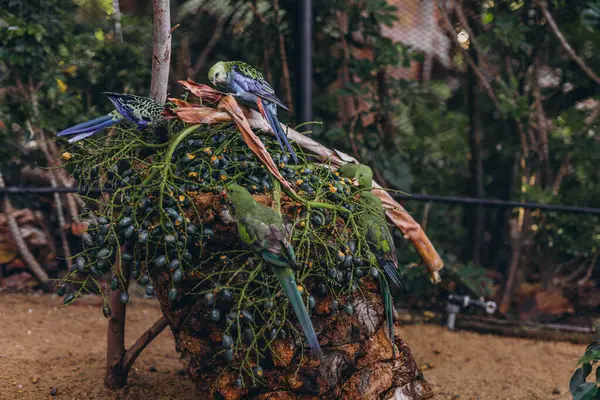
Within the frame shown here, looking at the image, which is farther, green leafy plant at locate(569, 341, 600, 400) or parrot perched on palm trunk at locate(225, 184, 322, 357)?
green leafy plant at locate(569, 341, 600, 400)

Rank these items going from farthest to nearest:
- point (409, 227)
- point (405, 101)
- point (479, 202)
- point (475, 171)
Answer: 1. point (475, 171)
2. point (405, 101)
3. point (479, 202)
4. point (409, 227)

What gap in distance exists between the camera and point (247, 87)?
2.12 meters

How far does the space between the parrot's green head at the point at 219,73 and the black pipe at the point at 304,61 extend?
1.50 meters

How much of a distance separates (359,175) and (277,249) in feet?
2.20

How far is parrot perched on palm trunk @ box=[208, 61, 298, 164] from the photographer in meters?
2.09

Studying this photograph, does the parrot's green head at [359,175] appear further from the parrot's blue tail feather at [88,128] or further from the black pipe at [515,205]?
the black pipe at [515,205]

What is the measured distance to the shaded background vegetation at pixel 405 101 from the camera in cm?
371

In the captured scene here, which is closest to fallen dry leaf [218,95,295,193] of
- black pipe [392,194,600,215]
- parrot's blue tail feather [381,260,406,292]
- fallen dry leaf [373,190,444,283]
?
parrot's blue tail feather [381,260,406,292]

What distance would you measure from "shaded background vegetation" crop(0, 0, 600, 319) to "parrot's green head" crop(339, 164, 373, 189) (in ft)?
5.69

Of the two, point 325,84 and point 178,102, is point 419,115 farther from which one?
point 178,102

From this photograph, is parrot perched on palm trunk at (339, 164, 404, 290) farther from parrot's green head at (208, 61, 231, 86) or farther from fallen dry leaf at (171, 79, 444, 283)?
parrot's green head at (208, 61, 231, 86)

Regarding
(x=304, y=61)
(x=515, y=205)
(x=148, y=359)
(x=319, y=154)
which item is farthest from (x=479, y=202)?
(x=148, y=359)

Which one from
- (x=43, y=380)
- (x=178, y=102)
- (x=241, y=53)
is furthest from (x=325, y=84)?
(x=43, y=380)

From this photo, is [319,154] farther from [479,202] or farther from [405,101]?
[405,101]
